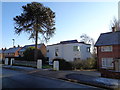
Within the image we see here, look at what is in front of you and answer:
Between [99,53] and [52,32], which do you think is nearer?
[99,53]

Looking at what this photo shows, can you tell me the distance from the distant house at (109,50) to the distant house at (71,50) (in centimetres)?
694

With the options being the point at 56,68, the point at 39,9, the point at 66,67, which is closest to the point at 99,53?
the point at 66,67

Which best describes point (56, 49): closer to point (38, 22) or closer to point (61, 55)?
point (61, 55)

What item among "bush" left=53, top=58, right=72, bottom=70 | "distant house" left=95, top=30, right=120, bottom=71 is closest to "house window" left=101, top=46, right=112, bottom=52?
"distant house" left=95, top=30, right=120, bottom=71

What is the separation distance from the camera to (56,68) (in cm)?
2230

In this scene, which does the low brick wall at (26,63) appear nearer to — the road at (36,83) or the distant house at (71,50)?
the distant house at (71,50)

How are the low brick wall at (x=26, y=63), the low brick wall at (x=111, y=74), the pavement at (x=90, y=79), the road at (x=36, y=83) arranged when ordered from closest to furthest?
the road at (x=36, y=83) → the pavement at (x=90, y=79) → the low brick wall at (x=111, y=74) → the low brick wall at (x=26, y=63)

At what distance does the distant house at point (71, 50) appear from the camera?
115 ft

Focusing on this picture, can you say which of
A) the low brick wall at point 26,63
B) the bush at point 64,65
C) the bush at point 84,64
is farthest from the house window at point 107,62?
the low brick wall at point 26,63

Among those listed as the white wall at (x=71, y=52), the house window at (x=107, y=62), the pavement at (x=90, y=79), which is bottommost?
the pavement at (x=90, y=79)

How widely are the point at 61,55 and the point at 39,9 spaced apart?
42.7ft

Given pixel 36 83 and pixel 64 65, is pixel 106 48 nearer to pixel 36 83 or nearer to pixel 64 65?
pixel 64 65

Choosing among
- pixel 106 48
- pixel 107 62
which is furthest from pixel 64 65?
pixel 106 48

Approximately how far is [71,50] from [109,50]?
10704mm
